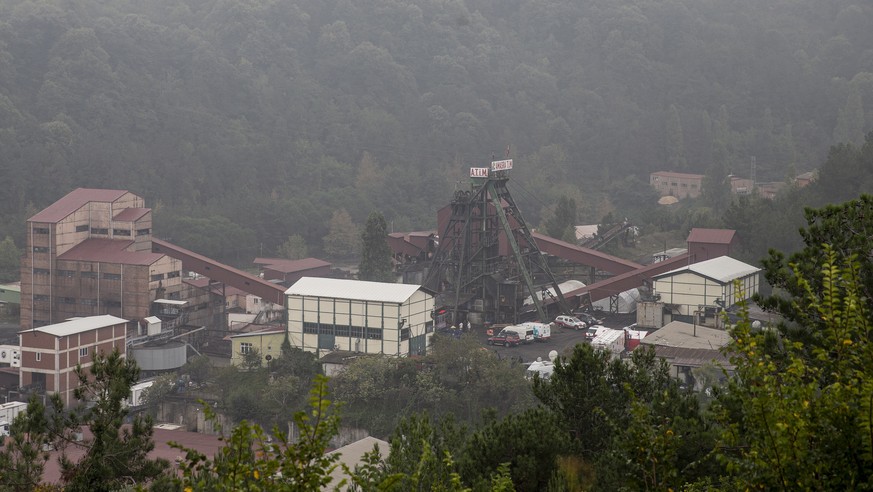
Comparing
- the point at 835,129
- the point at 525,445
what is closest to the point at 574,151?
the point at 835,129

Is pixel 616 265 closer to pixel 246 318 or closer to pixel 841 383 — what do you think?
pixel 246 318

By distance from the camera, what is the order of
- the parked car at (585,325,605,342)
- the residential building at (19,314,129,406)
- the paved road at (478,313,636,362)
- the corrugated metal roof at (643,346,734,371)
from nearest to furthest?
1. the corrugated metal roof at (643,346,734,371)
2. the residential building at (19,314,129,406)
3. the paved road at (478,313,636,362)
4. the parked car at (585,325,605,342)

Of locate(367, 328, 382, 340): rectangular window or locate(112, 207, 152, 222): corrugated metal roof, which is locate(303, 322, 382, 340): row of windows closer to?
locate(367, 328, 382, 340): rectangular window

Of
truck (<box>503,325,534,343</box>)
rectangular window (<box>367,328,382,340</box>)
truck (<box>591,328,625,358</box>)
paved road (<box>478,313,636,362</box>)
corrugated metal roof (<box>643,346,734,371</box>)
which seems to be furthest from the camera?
truck (<box>503,325,534,343</box>)

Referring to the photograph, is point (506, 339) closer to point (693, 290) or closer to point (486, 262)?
point (486, 262)

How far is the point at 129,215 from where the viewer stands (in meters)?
30.4

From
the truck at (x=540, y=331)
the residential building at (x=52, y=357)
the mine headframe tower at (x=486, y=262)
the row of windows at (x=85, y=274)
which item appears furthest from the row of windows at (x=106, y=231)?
the truck at (x=540, y=331)

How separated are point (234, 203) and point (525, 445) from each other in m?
43.4

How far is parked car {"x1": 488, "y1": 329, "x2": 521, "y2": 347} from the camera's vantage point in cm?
2723

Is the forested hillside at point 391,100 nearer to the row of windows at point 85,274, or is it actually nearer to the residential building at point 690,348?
the row of windows at point 85,274

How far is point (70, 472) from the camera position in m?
9.68

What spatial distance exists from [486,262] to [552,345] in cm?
408

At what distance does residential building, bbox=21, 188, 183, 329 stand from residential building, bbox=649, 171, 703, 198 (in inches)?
1356

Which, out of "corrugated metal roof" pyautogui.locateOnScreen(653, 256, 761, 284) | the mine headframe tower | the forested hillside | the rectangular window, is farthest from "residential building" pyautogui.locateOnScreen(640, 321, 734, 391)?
the forested hillside
